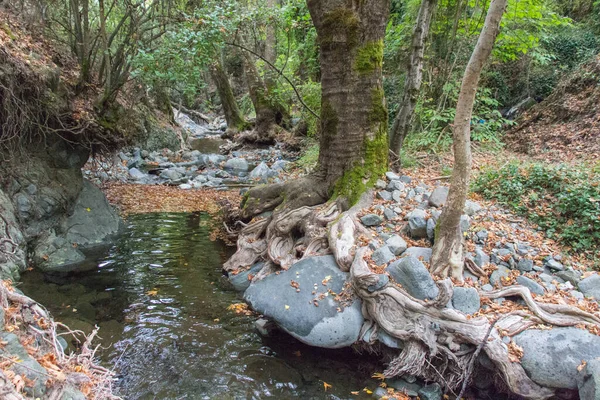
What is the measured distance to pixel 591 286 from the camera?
3881 mm

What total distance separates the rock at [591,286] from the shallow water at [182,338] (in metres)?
2.26

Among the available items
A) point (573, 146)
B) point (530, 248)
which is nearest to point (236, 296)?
point (530, 248)

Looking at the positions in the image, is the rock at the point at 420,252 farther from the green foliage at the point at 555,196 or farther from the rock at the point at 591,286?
the green foliage at the point at 555,196

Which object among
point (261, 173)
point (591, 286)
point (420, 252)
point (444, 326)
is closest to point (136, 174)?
point (261, 173)

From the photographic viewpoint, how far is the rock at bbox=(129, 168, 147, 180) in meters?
12.0

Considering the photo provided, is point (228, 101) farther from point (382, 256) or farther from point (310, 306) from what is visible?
point (310, 306)

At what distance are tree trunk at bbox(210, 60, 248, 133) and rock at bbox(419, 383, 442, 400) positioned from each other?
17.4 metres

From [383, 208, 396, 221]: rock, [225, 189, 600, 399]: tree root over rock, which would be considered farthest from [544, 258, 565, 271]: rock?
[383, 208, 396, 221]: rock

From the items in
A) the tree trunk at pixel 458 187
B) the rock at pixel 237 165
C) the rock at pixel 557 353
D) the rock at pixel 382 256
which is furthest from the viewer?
the rock at pixel 237 165

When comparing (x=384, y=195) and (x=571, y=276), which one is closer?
(x=571, y=276)

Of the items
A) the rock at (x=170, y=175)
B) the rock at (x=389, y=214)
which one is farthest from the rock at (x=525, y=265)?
the rock at (x=170, y=175)

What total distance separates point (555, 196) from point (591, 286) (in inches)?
70.0

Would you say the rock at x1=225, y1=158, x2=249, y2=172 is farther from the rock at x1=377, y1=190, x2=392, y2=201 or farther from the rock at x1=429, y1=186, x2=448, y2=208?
the rock at x1=429, y1=186, x2=448, y2=208

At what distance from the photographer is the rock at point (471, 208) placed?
5150 mm
